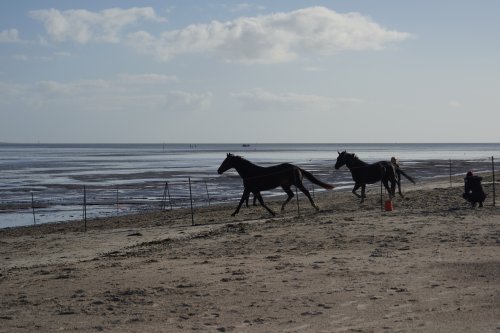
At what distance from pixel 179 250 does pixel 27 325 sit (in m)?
5.80

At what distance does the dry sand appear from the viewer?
8.20 meters

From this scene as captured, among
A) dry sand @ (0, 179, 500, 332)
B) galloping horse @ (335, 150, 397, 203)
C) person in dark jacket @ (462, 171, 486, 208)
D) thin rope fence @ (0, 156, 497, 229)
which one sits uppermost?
galloping horse @ (335, 150, 397, 203)

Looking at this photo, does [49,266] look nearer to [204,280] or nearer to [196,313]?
[204,280]

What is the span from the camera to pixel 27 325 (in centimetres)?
812

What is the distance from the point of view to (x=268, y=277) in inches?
416

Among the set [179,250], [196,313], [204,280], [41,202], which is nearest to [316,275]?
[204,280]

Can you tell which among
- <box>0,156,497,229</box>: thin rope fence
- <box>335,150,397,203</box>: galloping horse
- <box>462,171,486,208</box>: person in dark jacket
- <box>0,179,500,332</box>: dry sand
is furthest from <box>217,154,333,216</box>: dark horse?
<box>462,171,486,208</box>: person in dark jacket

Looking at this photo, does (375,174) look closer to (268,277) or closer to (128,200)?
(268,277)

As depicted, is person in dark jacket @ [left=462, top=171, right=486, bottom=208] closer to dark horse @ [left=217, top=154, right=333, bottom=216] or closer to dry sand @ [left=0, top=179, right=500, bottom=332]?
dry sand @ [left=0, top=179, right=500, bottom=332]

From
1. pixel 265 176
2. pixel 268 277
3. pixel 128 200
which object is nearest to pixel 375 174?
pixel 265 176

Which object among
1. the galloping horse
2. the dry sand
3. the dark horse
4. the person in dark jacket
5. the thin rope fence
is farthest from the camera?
the thin rope fence

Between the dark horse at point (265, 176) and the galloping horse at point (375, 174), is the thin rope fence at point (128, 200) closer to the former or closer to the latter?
the dark horse at point (265, 176)

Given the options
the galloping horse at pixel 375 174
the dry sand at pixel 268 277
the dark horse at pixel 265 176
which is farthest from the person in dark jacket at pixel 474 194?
the dark horse at pixel 265 176

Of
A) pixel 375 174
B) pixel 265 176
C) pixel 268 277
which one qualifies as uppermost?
pixel 265 176
